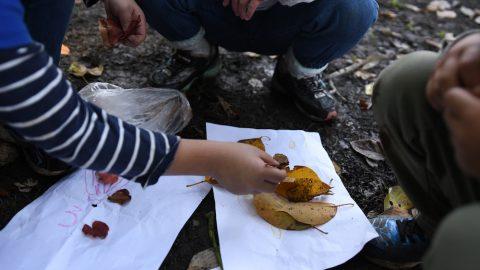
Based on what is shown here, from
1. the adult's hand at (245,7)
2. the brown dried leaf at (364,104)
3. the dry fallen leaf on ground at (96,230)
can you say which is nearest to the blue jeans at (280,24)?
the adult's hand at (245,7)

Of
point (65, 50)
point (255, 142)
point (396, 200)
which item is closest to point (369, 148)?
point (396, 200)

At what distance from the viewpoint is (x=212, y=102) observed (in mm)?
1314

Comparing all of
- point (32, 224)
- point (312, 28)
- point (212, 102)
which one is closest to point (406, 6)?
point (312, 28)

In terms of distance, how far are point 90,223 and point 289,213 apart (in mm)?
450

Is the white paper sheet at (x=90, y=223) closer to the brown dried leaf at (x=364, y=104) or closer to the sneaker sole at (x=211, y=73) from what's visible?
the sneaker sole at (x=211, y=73)

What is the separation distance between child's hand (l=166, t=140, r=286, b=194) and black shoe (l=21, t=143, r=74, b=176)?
1.28 ft

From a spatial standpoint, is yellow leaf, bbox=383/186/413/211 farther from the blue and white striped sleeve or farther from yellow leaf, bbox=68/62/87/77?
yellow leaf, bbox=68/62/87/77

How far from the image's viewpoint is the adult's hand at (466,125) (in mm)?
507

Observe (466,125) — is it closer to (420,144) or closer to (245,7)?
(420,144)

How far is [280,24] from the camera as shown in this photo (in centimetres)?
115

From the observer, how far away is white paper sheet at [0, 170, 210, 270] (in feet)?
2.76

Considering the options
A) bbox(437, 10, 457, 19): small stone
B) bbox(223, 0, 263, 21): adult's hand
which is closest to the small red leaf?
bbox(223, 0, 263, 21): adult's hand

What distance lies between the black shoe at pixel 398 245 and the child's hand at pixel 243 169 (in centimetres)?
31

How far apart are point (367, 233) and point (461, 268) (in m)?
0.47
